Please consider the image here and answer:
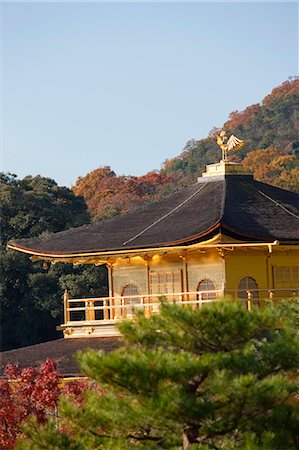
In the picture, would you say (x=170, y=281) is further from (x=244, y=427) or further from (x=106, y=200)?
(x=106, y=200)

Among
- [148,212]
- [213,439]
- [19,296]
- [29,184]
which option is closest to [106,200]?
[29,184]

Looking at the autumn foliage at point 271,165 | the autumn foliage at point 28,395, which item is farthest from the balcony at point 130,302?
the autumn foliage at point 271,165

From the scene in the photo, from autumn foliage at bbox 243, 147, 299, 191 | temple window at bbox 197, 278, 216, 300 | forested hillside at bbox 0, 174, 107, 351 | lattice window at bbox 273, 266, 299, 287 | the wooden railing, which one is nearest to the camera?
the wooden railing

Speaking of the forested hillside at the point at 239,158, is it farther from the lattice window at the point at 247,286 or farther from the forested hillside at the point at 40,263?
the lattice window at the point at 247,286

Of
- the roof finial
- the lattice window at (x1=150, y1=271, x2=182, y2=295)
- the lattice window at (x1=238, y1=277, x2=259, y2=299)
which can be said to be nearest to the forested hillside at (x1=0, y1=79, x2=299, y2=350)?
the lattice window at (x1=150, y1=271, x2=182, y2=295)

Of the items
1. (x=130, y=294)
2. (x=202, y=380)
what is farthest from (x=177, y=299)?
(x=202, y=380)

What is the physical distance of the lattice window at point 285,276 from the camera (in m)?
26.8

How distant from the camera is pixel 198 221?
2619 centimetres

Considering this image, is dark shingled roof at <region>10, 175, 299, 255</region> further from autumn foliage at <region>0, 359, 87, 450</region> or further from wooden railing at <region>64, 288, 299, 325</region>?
autumn foliage at <region>0, 359, 87, 450</region>

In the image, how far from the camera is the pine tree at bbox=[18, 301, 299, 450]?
1527cm

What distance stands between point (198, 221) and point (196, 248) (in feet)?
2.43

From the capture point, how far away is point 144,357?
1528 cm

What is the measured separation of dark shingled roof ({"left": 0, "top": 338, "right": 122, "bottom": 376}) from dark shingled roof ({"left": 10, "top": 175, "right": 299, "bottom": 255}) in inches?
70.8

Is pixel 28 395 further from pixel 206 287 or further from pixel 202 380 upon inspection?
pixel 202 380
